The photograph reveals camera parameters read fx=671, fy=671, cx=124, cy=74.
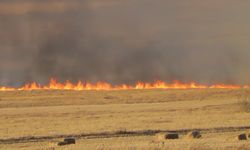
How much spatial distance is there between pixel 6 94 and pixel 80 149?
102 metres

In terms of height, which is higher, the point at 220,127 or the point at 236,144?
the point at 220,127

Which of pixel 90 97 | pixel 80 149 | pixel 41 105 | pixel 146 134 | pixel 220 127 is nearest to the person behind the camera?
pixel 80 149

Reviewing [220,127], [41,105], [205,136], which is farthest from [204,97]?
[205,136]

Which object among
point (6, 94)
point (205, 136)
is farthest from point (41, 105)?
point (205, 136)

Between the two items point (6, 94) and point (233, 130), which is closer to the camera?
point (233, 130)

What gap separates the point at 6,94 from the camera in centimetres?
13025

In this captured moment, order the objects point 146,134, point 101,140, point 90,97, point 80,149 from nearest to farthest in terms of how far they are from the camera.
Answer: point 80,149 → point 101,140 → point 146,134 → point 90,97

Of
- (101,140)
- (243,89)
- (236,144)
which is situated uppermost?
(243,89)

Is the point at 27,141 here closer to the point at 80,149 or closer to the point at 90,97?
the point at 80,149

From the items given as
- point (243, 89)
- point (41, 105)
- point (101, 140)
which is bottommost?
point (101, 140)

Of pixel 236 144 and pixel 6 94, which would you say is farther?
pixel 6 94

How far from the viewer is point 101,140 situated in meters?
38.2

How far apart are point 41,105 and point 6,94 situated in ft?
95.9

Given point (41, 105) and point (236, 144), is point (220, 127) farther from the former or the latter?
point (41, 105)
